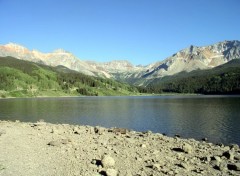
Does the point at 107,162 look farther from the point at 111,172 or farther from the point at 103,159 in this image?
the point at 111,172

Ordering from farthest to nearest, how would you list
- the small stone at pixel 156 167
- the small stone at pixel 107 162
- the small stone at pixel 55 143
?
the small stone at pixel 55 143 < the small stone at pixel 107 162 < the small stone at pixel 156 167

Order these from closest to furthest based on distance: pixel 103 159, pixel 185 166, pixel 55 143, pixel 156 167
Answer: pixel 156 167
pixel 103 159
pixel 185 166
pixel 55 143

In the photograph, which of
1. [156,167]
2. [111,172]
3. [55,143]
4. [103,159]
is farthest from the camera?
[55,143]

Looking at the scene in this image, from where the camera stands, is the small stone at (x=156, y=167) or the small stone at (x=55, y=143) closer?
the small stone at (x=156, y=167)

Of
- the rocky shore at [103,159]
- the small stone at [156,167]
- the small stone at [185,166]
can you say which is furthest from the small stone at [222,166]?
the small stone at [156,167]

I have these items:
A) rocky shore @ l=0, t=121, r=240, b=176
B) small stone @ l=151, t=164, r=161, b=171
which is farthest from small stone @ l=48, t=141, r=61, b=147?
small stone @ l=151, t=164, r=161, b=171

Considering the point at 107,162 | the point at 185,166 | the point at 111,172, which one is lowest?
the point at 185,166

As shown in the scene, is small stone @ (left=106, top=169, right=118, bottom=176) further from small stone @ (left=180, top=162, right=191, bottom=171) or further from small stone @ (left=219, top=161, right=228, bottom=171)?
small stone @ (left=219, top=161, right=228, bottom=171)

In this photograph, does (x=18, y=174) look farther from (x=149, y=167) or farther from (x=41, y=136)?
(x=41, y=136)

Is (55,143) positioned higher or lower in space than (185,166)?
higher

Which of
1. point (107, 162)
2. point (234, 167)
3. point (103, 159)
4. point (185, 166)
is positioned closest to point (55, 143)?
point (103, 159)

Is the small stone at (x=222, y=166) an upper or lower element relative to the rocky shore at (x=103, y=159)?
lower

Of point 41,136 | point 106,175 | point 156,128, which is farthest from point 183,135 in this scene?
point 106,175

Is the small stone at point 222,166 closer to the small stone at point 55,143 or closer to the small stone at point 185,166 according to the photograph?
the small stone at point 185,166
